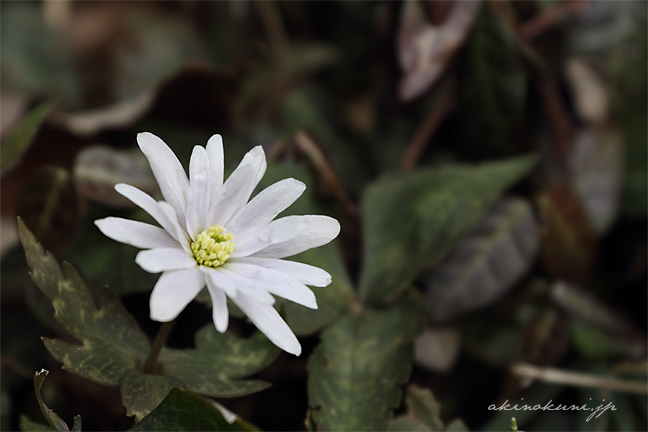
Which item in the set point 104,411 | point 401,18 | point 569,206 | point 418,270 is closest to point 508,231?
point 569,206

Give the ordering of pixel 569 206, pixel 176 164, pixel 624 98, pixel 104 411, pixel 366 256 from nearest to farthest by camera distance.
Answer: pixel 176 164
pixel 104 411
pixel 366 256
pixel 569 206
pixel 624 98

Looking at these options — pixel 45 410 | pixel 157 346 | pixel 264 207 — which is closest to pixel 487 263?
pixel 264 207

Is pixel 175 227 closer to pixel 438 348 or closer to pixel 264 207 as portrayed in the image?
pixel 264 207

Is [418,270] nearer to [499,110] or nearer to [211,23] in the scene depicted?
[499,110]

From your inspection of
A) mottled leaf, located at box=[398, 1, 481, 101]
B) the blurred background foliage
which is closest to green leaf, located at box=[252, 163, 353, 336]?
the blurred background foliage

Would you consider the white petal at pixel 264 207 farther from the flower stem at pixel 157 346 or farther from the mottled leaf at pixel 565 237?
the mottled leaf at pixel 565 237

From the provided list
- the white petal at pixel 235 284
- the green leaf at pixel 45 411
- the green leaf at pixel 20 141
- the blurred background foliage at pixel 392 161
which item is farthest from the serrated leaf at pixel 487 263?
the green leaf at pixel 20 141
